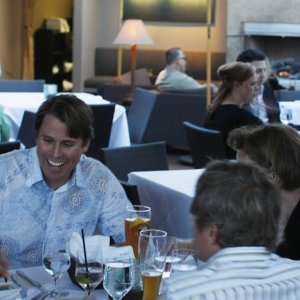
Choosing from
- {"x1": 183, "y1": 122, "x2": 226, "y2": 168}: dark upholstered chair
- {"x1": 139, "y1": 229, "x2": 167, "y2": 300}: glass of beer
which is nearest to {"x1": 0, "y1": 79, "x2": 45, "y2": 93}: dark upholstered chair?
{"x1": 183, "y1": 122, "x2": 226, "y2": 168}: dark upholstered chair

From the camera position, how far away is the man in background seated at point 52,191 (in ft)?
9.29

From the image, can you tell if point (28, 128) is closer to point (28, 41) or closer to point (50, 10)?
point (28, 41)

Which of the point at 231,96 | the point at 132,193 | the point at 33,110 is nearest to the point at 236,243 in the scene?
the point at 132,193

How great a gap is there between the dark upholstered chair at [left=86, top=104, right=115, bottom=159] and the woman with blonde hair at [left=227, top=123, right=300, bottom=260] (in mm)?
3599

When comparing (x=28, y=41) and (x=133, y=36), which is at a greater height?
(x=133, y=36)

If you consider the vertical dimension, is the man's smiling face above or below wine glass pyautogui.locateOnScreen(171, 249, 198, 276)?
above

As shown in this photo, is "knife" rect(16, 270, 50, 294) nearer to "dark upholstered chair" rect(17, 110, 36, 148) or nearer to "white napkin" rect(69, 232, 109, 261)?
"white napkin" rect(69, 232, 109, 261)

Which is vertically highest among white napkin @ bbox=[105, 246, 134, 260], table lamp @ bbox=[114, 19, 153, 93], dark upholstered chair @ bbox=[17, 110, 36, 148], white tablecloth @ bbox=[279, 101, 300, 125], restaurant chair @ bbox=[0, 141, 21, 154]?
table lamp @ bbox=[114, 19, 153, 93]

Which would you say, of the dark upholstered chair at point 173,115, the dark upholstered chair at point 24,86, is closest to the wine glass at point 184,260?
the dark upholstered chair at point 24,86

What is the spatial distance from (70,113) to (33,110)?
4.02m

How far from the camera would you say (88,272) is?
2.19m

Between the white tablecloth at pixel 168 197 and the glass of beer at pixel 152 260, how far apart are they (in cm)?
134

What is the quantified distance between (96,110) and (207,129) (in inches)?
44.6

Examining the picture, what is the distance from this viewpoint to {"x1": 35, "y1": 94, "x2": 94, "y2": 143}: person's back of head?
2852mm
